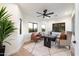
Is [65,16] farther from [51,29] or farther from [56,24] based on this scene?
[51,29]

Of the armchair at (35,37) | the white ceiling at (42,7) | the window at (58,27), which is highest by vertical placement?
the white ceiling at (42,7)

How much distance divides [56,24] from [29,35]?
2.01 meters

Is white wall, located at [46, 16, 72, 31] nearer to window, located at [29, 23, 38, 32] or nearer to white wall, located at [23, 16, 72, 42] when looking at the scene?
white wall, located at [23, 16, 72, 42]

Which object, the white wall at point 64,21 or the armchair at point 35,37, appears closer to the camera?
the armchair at point 35,37

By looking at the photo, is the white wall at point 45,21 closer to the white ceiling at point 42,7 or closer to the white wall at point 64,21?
the white wall at point 64,21

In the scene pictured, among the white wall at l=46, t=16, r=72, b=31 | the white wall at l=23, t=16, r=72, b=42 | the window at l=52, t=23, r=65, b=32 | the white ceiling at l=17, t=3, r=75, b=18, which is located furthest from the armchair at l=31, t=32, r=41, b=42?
the white ceiling at l=17, t=3, r=75, b=18

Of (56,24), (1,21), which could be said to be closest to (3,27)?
(1,21)

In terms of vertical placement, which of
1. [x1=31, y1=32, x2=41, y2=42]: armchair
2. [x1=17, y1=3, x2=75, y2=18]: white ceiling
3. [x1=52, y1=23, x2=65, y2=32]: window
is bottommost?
[x1=31, y1=32, x2=41, y2=42]: armchair

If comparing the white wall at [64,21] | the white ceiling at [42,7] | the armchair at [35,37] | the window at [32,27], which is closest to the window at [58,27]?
the white wall at [64,21]

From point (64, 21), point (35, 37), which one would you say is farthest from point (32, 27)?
point (64, 21)

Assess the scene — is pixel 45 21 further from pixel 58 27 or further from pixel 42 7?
pixel 42 7

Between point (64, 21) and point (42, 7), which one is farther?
point (64, 21)

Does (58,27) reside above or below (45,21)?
below

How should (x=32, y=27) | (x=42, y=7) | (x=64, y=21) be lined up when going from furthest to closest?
(x=64, y=21) → (x=32, y=27) → (x=42, y=7)
